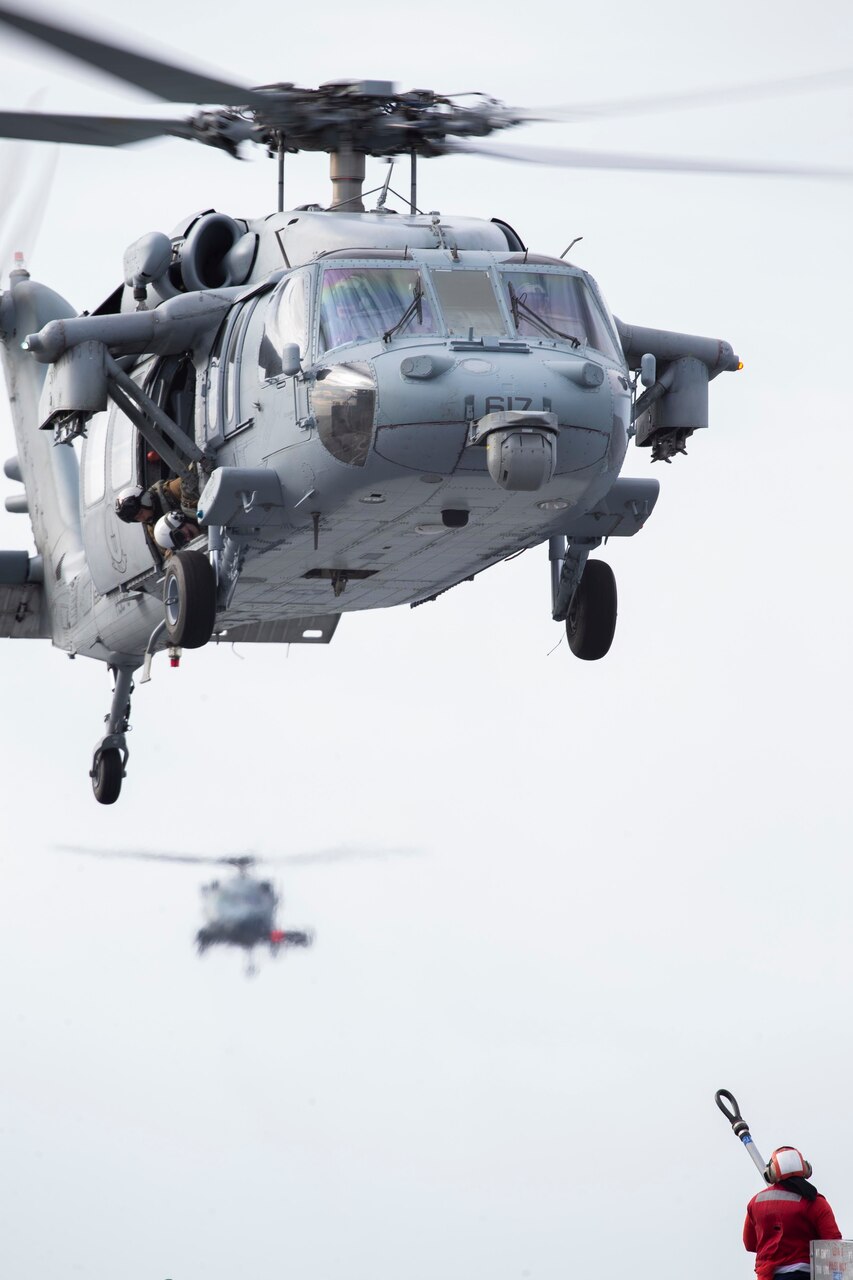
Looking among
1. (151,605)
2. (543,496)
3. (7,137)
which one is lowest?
(151,605)

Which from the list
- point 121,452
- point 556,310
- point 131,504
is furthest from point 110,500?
point 556,310

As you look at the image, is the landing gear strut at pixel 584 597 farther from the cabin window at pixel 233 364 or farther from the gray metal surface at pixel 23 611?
the gray metal surface at pixel 23 611

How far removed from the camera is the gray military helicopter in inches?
592

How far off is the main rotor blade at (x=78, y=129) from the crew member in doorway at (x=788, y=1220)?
6723 millimetres

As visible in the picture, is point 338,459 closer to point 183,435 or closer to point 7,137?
point 183,435

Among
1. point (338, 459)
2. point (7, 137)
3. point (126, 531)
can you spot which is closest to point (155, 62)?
point (7, 137)

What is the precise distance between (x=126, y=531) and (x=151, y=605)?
3.44 feet

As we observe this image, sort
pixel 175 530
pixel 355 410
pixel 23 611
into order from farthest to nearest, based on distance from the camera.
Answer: pixel 23 611 → pixel 175 530 → pixel 355 410

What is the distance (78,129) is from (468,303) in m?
7.29

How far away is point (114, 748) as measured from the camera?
22.9 m

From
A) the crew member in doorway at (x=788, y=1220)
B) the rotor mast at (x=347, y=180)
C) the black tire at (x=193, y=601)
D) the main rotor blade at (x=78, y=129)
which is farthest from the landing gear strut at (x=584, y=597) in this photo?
the main rotor blade at (x=78, y=129)

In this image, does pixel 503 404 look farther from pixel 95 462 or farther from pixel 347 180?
pixel 95 462

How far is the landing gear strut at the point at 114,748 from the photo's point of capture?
22.8 metres

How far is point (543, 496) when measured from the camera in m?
15.6
